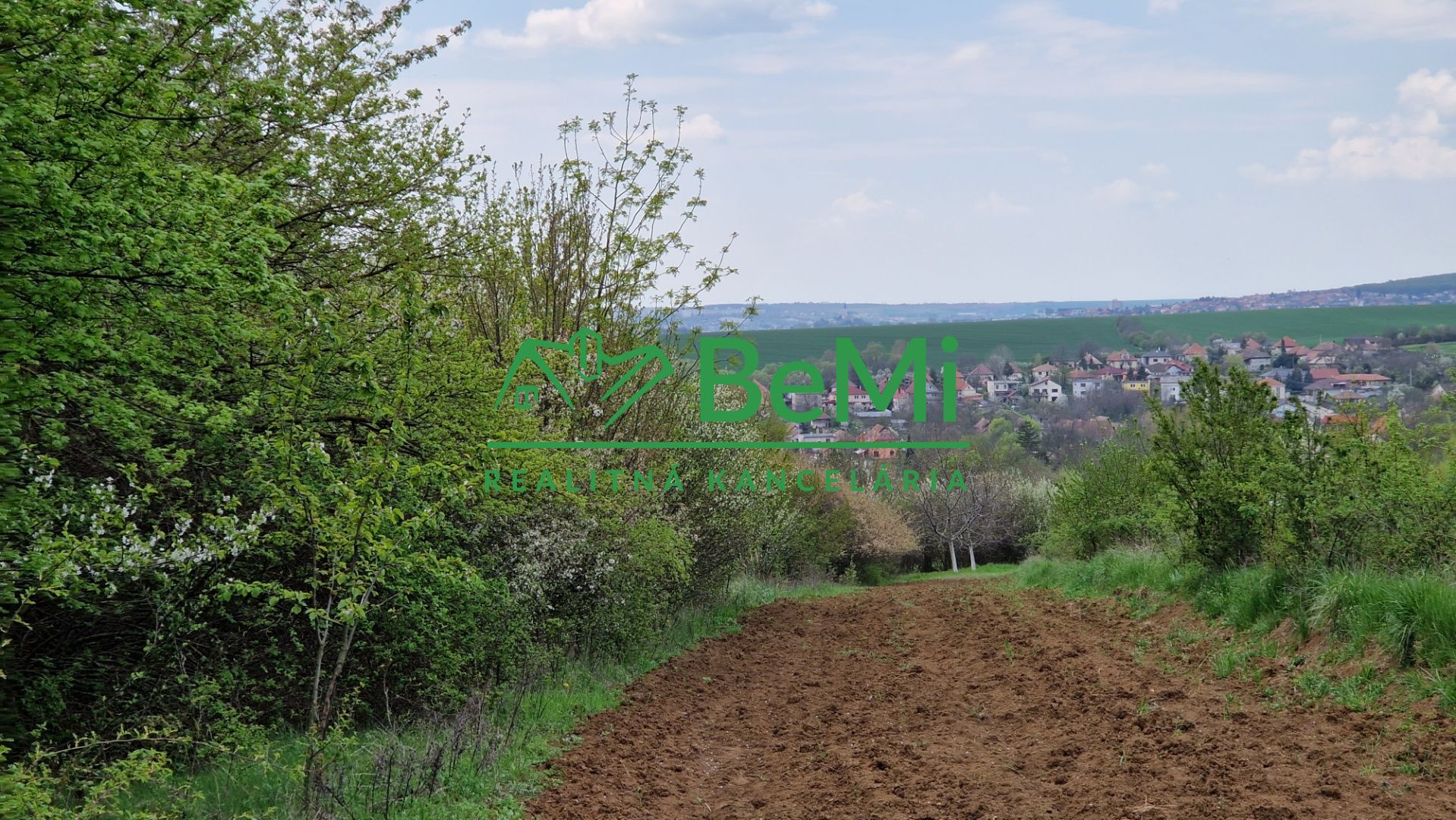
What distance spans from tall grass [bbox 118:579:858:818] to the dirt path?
0.93ft

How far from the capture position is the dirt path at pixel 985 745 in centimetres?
610

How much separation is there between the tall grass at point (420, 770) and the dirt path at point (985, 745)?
0.28 meters

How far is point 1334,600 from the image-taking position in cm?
884

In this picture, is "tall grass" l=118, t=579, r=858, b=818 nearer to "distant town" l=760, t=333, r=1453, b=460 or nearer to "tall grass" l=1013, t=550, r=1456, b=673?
"tall grass" l=1013, t=550, r=1456, b=673

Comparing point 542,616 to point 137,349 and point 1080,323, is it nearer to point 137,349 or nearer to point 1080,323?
point 137,349

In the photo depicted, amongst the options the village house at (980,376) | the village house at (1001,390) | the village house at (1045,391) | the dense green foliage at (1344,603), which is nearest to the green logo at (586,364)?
the dense green foliage at (1344,603)

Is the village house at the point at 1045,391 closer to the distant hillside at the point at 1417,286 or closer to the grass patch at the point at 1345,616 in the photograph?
the distant hillside at the point at 1417,286

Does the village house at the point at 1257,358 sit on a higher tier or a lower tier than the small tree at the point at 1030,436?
higher

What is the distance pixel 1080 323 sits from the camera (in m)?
92.9

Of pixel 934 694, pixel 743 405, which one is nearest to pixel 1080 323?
pixel 743 405

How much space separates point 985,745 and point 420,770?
156 inches

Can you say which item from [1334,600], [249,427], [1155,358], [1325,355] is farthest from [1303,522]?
[1155,358]

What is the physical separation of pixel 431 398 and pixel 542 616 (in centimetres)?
Answer: 335

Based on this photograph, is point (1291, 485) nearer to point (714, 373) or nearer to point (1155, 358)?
point (714, 373)
